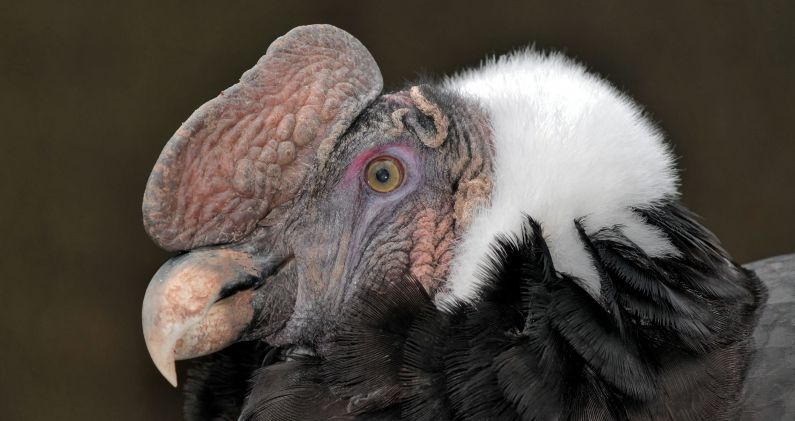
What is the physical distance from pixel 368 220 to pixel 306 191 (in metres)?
0.18

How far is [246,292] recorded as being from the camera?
7.54 feet

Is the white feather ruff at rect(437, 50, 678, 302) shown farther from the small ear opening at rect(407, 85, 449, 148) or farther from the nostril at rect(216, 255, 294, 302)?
the nostril at rect(216, 255, 294, 302)

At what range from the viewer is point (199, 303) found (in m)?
2.13

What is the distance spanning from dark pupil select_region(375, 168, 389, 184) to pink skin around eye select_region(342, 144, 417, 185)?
1.6 inches

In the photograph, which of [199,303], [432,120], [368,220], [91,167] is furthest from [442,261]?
[91,167]

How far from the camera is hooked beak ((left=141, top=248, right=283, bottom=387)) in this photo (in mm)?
2123

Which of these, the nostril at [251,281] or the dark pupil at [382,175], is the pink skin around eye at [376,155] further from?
the nostril at [251,281]

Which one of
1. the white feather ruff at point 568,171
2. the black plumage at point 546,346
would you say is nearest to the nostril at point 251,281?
the black plumage at point 546,346

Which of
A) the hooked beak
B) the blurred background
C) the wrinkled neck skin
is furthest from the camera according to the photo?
the blurred background

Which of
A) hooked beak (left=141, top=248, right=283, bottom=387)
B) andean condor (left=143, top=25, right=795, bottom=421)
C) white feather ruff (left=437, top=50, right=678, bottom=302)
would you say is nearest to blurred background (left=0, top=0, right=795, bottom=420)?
andean condor (left=143, top=25, right=795, bottom=421)

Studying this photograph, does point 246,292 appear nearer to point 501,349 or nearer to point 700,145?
point 501,349

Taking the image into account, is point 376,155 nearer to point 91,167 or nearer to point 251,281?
point 251,281

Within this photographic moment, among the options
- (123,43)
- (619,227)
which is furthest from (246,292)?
(123,43)

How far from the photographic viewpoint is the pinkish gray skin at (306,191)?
226cm
